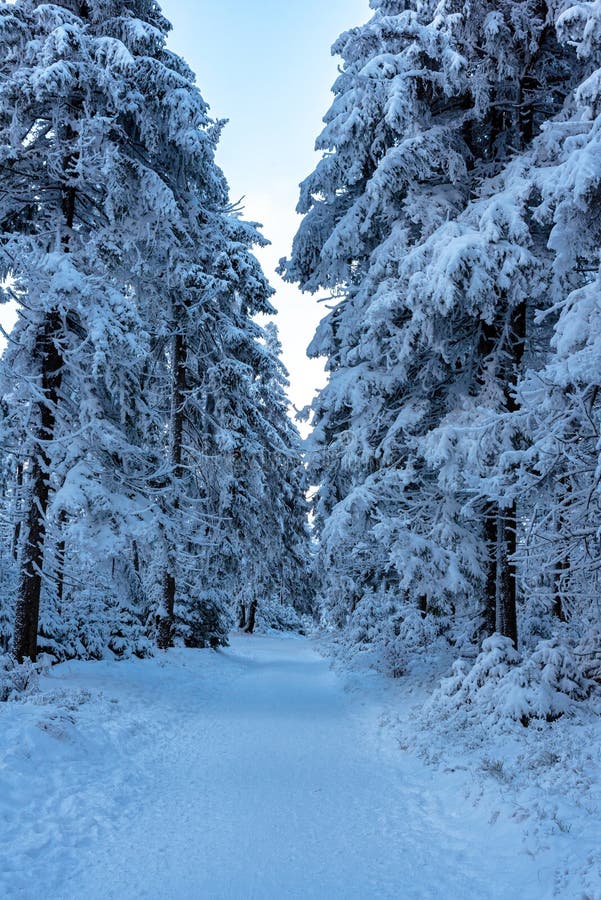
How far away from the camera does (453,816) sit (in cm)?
540

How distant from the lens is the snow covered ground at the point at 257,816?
13.3 ft

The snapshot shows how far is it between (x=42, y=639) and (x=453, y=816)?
8.63 meters

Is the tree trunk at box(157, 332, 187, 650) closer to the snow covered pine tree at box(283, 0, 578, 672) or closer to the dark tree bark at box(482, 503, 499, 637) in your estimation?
the snow covered pine tree at box(283, 0, 578, 672)

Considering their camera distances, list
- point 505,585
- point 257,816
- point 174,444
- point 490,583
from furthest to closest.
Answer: point 174,444 → point 490,583 → point 505,585 → point 257,816

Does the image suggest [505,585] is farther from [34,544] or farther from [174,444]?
[174,444]

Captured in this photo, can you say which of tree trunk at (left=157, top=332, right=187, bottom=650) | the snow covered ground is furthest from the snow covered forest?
tree trunk at (left=157, top=332, right=187, bottom=650)

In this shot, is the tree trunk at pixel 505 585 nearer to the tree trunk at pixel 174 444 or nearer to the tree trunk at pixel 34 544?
the tree trunk at pixel 34 544

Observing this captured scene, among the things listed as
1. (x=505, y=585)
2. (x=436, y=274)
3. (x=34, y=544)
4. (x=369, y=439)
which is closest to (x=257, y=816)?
(x=505, y=585)

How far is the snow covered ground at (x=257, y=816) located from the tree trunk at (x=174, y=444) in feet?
22.4

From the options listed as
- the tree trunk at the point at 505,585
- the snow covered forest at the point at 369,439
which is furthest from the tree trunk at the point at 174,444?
the tree trunk at the point at 505,585

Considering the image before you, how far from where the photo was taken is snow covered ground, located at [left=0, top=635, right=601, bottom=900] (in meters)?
4.05

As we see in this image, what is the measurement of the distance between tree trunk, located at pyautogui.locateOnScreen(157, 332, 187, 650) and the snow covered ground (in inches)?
269

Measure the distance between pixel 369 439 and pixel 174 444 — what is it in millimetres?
6868

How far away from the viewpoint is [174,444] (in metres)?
16.8
